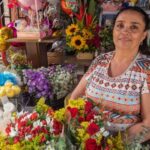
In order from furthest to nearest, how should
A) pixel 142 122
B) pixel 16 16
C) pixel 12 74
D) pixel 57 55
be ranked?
pixel 16 16, pixel 57 55, pixel 12 74, pixel 142 122

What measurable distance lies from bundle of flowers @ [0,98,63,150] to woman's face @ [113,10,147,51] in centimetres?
55

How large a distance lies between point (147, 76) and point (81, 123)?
55cm

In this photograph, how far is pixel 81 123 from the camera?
93cm

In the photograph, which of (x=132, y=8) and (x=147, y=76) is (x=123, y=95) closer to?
(x=147, y=76)

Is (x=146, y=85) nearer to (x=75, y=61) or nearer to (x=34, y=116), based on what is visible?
(x=34, y=116)

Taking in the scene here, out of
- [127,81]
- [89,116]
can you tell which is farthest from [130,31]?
[89,116]

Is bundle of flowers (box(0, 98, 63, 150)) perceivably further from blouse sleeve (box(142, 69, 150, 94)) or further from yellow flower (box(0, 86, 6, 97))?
yellow flower (box(0, 86, 6, 97))

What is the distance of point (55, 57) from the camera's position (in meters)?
2.21

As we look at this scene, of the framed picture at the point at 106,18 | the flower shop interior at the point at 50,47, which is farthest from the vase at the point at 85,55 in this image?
the framed picture at the point at 106,18

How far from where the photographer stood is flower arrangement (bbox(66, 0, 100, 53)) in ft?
6.50

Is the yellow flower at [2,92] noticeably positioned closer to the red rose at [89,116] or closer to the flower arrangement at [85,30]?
the flower arrangement at [85,30]

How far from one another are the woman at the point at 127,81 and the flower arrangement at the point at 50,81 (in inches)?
17.2

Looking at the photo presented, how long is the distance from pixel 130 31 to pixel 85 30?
2.17 ft

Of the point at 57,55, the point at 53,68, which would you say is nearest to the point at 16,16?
the point at 57,55
